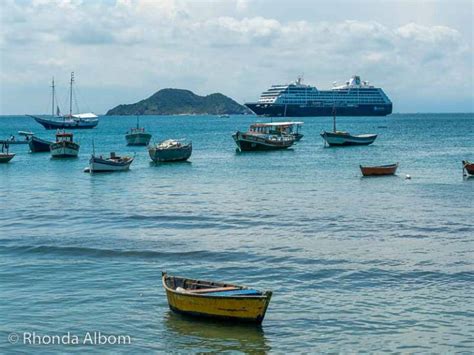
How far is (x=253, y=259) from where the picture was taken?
28281 millimetres

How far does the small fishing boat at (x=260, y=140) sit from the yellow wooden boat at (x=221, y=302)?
66.7 meters

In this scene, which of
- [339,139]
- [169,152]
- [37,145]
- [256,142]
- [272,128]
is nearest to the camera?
[169,152]

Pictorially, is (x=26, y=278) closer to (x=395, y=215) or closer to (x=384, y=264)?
(x=384, y=264)

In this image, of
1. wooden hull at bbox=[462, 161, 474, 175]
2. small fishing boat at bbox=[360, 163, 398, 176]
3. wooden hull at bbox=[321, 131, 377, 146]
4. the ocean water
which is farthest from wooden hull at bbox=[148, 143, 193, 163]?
wooden hull at bbox=[462, 161, 474, 175]

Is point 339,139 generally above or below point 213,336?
above

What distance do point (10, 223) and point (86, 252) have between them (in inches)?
368

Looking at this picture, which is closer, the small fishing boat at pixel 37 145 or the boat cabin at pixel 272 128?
the small fishing boat at pixel 37 145

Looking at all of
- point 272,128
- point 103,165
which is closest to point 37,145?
point 272,128

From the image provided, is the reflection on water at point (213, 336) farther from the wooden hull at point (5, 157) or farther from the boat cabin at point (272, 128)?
the boat cabin at point (272, 128)

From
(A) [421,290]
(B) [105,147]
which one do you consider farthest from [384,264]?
(B) [105,147]

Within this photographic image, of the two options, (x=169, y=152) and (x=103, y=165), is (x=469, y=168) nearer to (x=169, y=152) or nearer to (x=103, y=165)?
(x=103, y=165)

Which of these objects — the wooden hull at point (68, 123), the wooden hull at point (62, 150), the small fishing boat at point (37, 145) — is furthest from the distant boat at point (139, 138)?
the wooden hull at point (68, 123)

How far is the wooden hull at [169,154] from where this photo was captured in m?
73.1

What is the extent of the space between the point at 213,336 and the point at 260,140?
6986 cm
